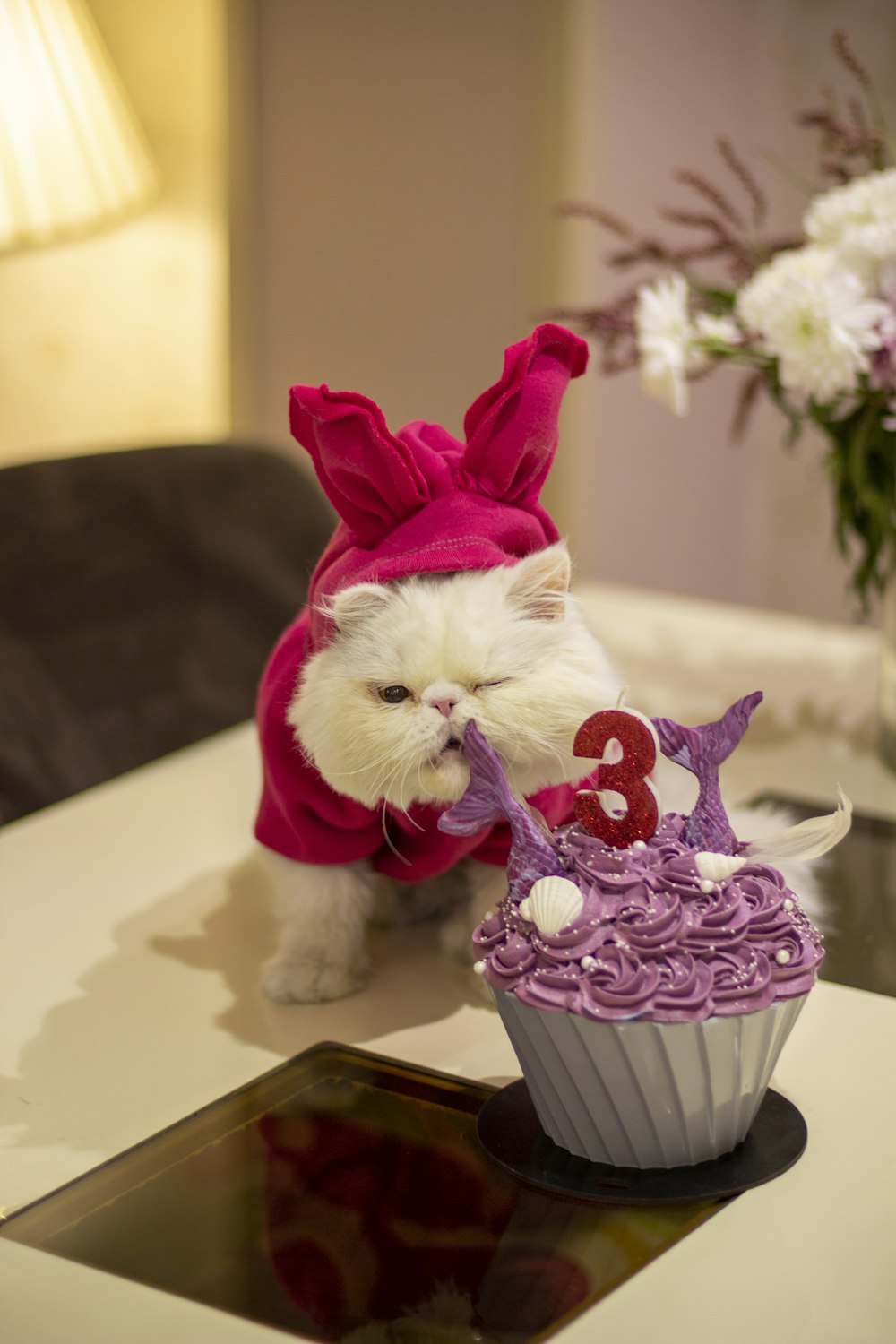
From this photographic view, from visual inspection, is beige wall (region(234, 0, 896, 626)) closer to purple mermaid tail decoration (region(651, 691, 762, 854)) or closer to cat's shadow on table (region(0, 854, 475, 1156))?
cat's shadow on table (region(0, 854, 475, 1156))

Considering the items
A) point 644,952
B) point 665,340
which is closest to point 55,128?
point 665,340

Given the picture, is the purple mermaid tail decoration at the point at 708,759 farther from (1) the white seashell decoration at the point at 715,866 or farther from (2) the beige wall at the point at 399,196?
(2) the beige wall at the point at 399,196

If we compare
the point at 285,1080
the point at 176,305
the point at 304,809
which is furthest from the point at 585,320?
the point at 176,305

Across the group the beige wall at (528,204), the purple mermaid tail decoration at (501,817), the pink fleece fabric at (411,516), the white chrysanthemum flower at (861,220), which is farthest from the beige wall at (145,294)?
the purple mermaid tail decoration at (501,817)

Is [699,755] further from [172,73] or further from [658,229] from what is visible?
[172,73]

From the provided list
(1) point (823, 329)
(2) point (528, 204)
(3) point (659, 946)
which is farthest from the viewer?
(2) point (528, 204)

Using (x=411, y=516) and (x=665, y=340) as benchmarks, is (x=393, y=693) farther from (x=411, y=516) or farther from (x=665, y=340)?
(x=665, y=340)
